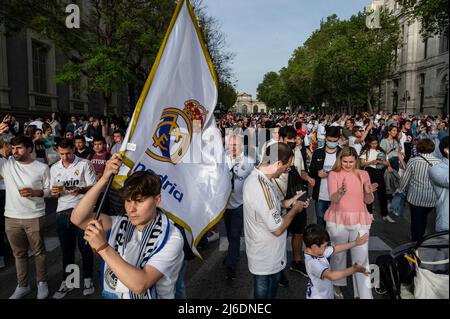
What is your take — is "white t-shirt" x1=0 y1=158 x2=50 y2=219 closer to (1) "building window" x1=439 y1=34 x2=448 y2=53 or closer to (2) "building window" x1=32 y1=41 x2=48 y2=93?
(2) "building window" x1=32 y1=41 x2=48 y2=93

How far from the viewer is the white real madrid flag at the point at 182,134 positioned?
296 centimetres

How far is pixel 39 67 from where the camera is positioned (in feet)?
66.8

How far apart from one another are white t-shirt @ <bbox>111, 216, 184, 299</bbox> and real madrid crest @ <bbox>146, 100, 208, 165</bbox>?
102 centimetres

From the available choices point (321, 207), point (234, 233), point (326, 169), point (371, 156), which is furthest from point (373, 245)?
point (234, 233)

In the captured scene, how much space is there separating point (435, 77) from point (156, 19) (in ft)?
122

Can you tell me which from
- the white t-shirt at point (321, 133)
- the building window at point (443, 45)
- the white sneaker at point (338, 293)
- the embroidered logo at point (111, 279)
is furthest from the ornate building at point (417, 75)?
the embroidered logo at point (111, 279)

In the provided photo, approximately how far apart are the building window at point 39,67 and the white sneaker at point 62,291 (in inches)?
721

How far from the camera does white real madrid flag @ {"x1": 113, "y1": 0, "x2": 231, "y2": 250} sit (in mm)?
2957

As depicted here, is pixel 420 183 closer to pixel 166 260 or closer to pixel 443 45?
pixel 166 260

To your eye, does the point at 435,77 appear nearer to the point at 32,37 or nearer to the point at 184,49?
the point at 32,37

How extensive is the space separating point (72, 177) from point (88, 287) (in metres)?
1.30

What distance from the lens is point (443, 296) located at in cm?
194

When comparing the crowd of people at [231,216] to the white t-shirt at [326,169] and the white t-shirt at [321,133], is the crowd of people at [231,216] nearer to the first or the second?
the white t-shirt at [326,169]
